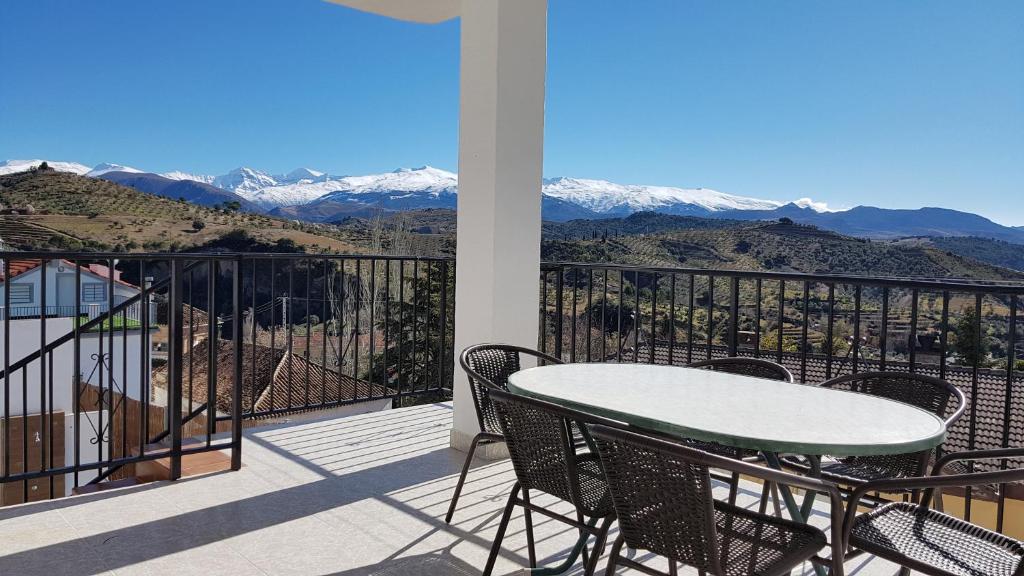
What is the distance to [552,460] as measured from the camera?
6.67 ft

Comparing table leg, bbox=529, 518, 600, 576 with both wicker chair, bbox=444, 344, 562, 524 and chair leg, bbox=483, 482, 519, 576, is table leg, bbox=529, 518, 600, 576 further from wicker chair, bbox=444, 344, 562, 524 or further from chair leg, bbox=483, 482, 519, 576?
wicker chair, bbox=444, 344, 562, 524

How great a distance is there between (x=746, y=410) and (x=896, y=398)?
0.99 meters

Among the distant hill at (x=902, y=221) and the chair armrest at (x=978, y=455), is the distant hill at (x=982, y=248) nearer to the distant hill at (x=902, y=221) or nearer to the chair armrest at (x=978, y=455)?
the distant hill at (x=902, y=221)

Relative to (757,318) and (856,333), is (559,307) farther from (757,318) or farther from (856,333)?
(856,333)

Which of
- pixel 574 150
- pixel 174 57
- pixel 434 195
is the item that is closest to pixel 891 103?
pixel 574 150

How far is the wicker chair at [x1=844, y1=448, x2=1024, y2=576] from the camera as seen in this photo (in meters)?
1.48


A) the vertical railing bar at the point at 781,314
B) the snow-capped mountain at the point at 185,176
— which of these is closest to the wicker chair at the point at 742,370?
the vertical railing bar at the point at 781,314

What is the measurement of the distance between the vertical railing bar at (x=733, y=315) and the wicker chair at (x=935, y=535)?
189 centimetres

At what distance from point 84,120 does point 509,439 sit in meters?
52.9

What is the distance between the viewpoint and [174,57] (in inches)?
1695

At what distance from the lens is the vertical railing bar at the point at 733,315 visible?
147 inches

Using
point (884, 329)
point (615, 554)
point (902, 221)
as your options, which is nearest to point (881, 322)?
point (884, 329)

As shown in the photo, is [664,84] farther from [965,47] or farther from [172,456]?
[172,456]

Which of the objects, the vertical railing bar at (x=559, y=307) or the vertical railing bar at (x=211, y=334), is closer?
the vertical railing bar at (x=211, y=334)
